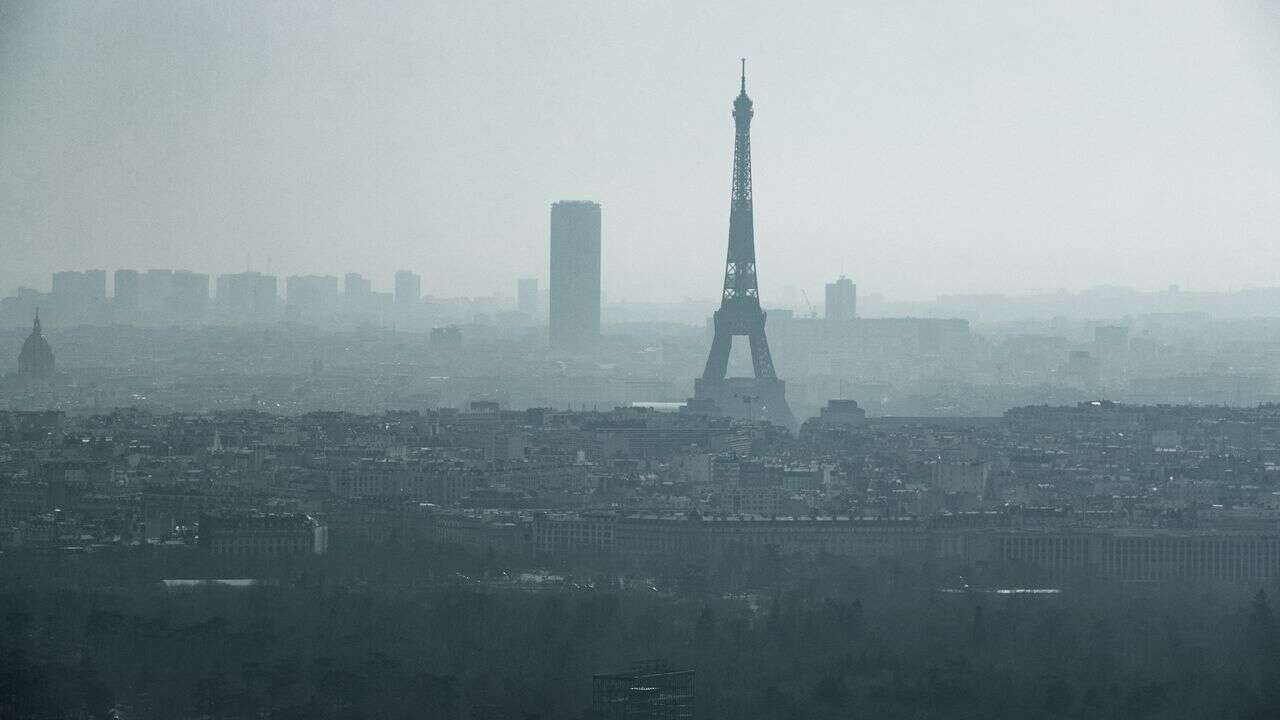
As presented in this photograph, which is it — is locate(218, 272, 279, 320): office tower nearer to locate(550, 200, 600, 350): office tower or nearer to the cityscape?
locate(550, 200, 600, 350): office tower

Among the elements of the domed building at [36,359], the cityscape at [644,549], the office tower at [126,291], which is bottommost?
the cityscape at [644,549]

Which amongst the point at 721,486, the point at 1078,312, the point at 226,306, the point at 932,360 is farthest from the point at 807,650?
the point at 1078,312

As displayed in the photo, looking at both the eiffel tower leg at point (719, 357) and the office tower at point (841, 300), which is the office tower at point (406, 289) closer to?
the office tower at point (841, 300)

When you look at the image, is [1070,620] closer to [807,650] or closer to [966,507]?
[807,650]

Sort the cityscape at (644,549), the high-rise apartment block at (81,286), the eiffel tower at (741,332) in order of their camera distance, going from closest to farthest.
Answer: the cityscape at (644,549) < the eiffel tower at (741,332) < the high-rise apartment block at (81,286)

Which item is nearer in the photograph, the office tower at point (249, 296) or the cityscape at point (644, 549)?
the cityscape at point (644, 549)

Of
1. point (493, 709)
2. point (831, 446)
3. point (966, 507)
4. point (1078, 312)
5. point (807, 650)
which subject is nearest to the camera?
point (493, 709)

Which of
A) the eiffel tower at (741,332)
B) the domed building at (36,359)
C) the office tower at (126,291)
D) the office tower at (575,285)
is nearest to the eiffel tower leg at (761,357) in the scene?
the eiffel tower at (741,332)
